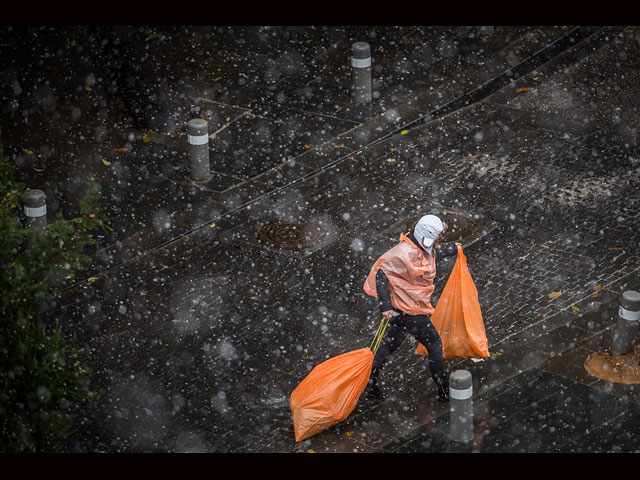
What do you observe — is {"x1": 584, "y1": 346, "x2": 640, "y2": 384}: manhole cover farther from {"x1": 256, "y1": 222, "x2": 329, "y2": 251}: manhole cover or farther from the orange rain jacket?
{"x1": 256, "y1": 222, "x2": 329, "y2": 251}: manhole cover

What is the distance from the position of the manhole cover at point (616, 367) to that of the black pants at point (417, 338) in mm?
1412

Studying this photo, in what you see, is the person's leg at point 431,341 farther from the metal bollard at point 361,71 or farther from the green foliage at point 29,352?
the metal bollard at point 361,71

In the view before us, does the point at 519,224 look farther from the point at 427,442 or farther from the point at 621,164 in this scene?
the point at 427,442

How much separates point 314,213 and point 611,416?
478 centimetres

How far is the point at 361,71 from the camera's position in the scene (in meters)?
15.5

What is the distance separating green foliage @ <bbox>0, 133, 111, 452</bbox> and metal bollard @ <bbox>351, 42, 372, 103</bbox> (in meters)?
7.69

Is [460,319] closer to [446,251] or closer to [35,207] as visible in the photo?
[446,251]

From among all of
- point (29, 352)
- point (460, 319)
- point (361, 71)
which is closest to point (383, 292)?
point (460, 319)

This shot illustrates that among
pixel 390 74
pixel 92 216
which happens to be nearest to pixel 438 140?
A: pixel 390 74

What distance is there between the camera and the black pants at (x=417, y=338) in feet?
31.7

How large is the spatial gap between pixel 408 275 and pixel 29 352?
124 inches

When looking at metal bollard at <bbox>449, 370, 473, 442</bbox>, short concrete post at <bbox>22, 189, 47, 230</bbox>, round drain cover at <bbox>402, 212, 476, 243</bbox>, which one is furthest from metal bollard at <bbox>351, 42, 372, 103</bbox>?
metal bollard at <bbox>449, 370, 473, 442</bbox>

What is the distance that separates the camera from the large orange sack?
9.52 metres

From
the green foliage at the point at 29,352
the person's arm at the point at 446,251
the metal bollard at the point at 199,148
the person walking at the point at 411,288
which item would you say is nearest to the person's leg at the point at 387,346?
the person walking at the point at 411,288
